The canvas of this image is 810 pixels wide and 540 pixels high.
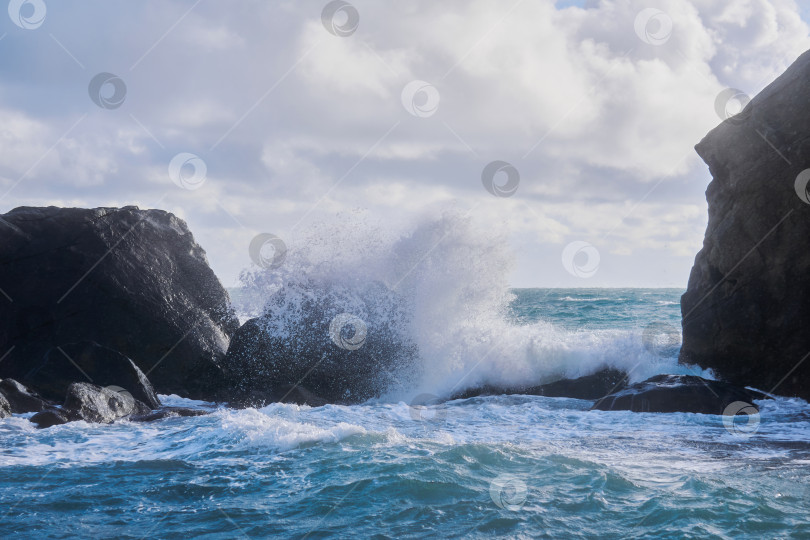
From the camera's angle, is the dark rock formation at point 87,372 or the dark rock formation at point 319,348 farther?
the dark rock formation at point 319,348

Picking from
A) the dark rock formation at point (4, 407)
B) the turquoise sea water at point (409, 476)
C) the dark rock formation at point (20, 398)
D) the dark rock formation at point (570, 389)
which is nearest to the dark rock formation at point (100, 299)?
the dark rock formation at point (20, 398)

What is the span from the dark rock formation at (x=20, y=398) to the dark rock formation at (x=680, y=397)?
7.82 metres

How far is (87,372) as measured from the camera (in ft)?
32.8

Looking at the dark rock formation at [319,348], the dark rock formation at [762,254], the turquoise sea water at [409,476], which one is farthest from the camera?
the dark rock formation at [319,348]

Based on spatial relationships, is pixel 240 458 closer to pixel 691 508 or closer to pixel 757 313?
pixel 691 508

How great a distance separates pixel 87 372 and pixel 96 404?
140 centimetres

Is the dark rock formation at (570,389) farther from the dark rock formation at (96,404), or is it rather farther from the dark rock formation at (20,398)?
the dark rock formation at (20,398)

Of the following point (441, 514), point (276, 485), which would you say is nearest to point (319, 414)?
point (276, 485)

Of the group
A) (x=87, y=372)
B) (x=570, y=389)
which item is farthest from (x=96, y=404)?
(x=570, y=389)

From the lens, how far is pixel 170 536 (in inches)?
186

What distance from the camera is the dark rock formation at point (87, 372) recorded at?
988cm

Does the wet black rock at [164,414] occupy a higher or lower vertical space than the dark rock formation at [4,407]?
lower

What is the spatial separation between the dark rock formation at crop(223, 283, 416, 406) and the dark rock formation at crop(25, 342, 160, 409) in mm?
1532

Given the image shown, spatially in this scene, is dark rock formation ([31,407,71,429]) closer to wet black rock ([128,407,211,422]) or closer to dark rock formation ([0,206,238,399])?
wet black rock ([128,407,211,422])
